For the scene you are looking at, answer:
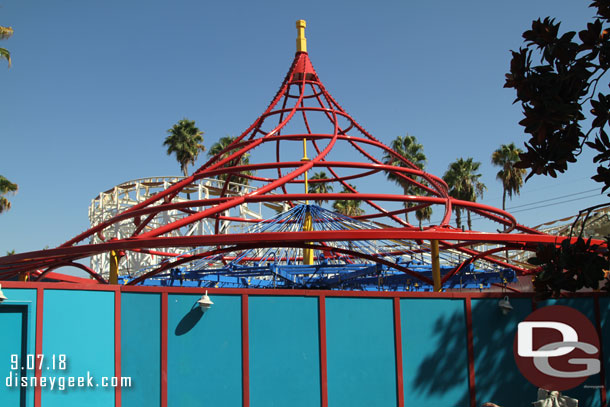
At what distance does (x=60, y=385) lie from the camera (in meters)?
9.49

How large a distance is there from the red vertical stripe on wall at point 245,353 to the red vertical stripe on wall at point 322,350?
1.20 metres

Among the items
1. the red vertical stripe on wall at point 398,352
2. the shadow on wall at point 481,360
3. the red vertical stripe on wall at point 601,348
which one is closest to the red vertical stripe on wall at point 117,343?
the red vertical stripe on wall at point 398,352

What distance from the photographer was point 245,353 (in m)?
10.4

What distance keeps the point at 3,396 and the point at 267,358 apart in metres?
3.87

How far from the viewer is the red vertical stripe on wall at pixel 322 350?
417 inches

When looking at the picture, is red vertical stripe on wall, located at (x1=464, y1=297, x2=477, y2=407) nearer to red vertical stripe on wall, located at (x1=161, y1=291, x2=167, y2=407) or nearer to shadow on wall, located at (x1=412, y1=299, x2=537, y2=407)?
shadow on wall, located at (x1=412, y1=299, x2=537, y2=407)

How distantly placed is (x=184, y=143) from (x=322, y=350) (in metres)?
45.1

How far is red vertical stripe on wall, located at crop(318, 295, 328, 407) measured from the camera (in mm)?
10602

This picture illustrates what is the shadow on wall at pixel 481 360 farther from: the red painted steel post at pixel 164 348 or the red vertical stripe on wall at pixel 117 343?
the red vertical stripe on wall at pixel 117 343

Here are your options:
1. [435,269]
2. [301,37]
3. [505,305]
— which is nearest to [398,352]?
[505,305]

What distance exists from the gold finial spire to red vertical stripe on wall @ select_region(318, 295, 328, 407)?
14733 mm

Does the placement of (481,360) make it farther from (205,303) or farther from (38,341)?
(38,341)

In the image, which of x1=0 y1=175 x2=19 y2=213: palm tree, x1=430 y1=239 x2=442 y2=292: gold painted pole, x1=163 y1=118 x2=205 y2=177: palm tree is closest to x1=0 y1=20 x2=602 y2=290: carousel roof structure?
x1=430 y1=239 x2=442 y2=292: gold painted pole

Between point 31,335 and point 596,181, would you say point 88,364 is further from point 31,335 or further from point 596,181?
point 596,181
